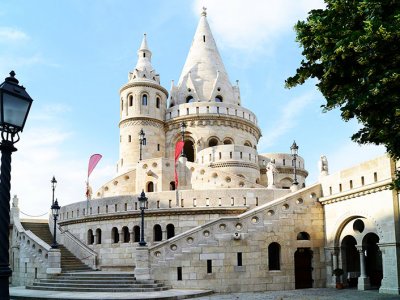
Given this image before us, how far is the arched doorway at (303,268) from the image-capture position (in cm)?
1942

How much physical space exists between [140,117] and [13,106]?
32901 mm

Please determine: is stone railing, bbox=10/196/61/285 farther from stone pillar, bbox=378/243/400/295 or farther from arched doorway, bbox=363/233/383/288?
stone pillar, bbox=378/243/400/295

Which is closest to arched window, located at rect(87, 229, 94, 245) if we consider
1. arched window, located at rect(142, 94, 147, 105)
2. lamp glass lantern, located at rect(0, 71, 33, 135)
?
arched window, located at rect(142, 94, 147, 105)

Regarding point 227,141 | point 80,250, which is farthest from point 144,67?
point 80,250

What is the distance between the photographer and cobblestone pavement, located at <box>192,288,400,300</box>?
51.0 ft

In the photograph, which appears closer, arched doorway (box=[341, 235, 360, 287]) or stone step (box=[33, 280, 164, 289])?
stone step (box=[33, 280, 164, 289])

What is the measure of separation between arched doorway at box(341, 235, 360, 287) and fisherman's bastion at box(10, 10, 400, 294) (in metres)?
0.06

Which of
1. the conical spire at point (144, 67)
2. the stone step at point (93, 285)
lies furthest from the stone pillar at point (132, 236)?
the conical spire at point (144, 67)

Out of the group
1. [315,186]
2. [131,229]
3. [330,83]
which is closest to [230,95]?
[131,229]

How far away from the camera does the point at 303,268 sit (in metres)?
19.6

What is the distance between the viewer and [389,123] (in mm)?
10852

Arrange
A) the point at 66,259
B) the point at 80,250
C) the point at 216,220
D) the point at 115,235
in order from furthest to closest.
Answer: the point at 80,250
the point at 115,235
the point at 66,259
the point at 216,220

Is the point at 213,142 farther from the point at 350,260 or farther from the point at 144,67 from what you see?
the point at 350,260

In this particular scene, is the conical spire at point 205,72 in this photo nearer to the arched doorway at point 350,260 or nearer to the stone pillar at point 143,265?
the arched doorway at point 350,260
